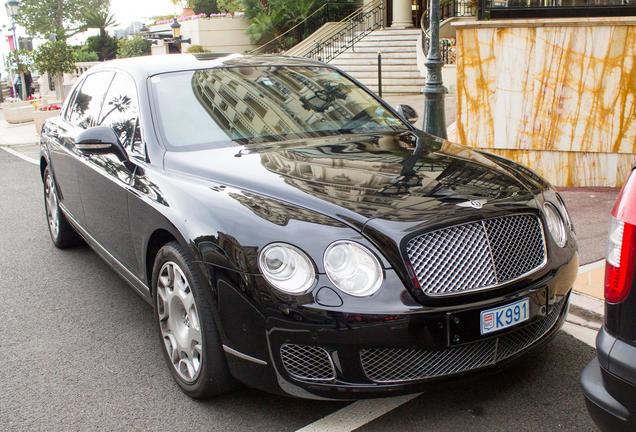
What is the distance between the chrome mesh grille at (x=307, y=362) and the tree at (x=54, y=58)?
28954mm

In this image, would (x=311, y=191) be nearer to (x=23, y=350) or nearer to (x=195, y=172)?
(x=195, y=172)

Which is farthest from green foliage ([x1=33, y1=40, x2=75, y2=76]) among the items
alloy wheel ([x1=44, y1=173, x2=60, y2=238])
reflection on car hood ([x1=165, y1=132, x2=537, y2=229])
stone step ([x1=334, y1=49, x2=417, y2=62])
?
reflection on car hood ([x1=165, y1=132, x2=537, y2=229])

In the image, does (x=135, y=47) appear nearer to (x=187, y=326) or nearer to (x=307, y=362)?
(x=187, y=326)

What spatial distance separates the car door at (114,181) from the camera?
4.16 m

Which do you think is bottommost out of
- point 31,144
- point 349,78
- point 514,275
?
point 31,144

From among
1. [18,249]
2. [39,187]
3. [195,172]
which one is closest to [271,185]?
[195,172]

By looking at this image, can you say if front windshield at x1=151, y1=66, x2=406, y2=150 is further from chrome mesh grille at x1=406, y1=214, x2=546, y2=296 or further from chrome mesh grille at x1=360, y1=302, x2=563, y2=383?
chrome mesh grille at x1=360, y1=302, x2=563, y2=383

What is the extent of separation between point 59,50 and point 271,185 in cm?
2876

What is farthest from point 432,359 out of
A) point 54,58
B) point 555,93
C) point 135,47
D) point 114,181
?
point 135,47

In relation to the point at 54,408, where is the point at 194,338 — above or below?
above

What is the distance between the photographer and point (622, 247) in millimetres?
2293

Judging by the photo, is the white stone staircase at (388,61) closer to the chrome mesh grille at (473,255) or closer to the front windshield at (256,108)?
the front windshield at (256,108)

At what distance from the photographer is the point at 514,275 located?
3.08 m

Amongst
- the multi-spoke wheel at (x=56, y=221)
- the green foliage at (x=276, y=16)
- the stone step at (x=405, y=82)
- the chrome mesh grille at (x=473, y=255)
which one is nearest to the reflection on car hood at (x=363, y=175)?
the chrome mesh grille at (x=473, y=255)
